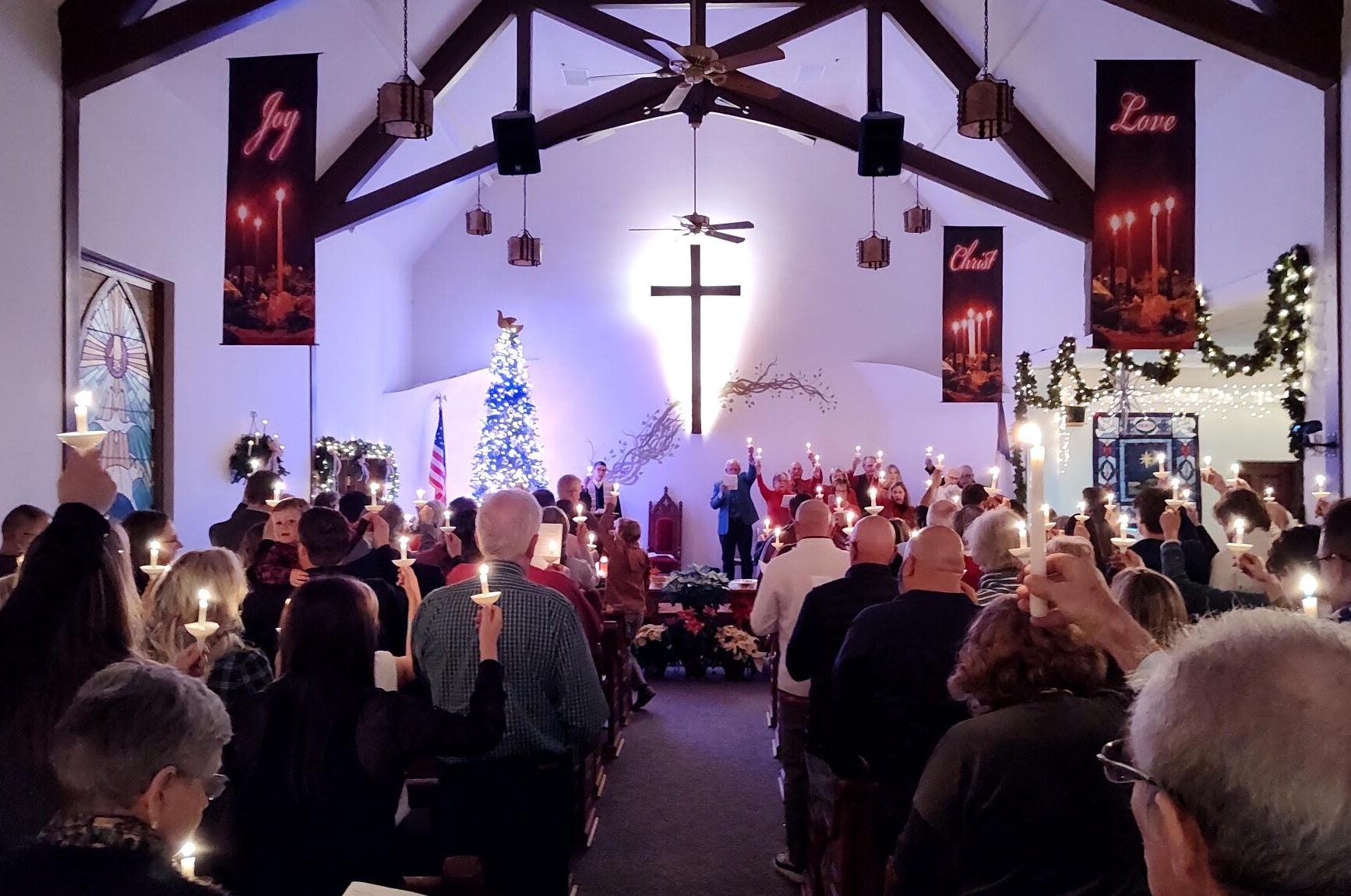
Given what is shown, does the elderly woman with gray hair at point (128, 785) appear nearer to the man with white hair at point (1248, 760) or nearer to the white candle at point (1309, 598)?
the man with white hair at point (1248, 760)

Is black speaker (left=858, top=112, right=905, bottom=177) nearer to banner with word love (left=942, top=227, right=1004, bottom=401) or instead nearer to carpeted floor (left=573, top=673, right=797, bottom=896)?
banner with word love (left=942, top=227, right=1004, bottom=401)

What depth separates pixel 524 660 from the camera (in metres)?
3.23

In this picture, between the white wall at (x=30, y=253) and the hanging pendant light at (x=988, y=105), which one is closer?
Result: the white wall at (x=30, y=253)

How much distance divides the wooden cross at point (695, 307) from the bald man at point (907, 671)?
498 inches

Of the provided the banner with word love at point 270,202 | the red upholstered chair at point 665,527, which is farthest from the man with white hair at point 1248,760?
the red upholstered chair at point 665,527

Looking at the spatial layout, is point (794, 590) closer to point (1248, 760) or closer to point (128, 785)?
point (128, 785)

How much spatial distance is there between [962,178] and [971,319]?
177cm

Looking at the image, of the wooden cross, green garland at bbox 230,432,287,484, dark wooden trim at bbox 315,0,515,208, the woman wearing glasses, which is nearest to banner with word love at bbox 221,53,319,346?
green garland at bbox 230,432,287,484

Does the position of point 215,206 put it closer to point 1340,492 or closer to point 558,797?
point 558,797

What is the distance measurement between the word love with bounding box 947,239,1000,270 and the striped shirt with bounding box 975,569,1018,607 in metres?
8.55

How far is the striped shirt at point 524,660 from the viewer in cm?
323

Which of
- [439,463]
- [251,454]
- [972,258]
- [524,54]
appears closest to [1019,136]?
[972,258]

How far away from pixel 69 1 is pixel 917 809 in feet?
25.8

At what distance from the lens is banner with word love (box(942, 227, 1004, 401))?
11.5 m
